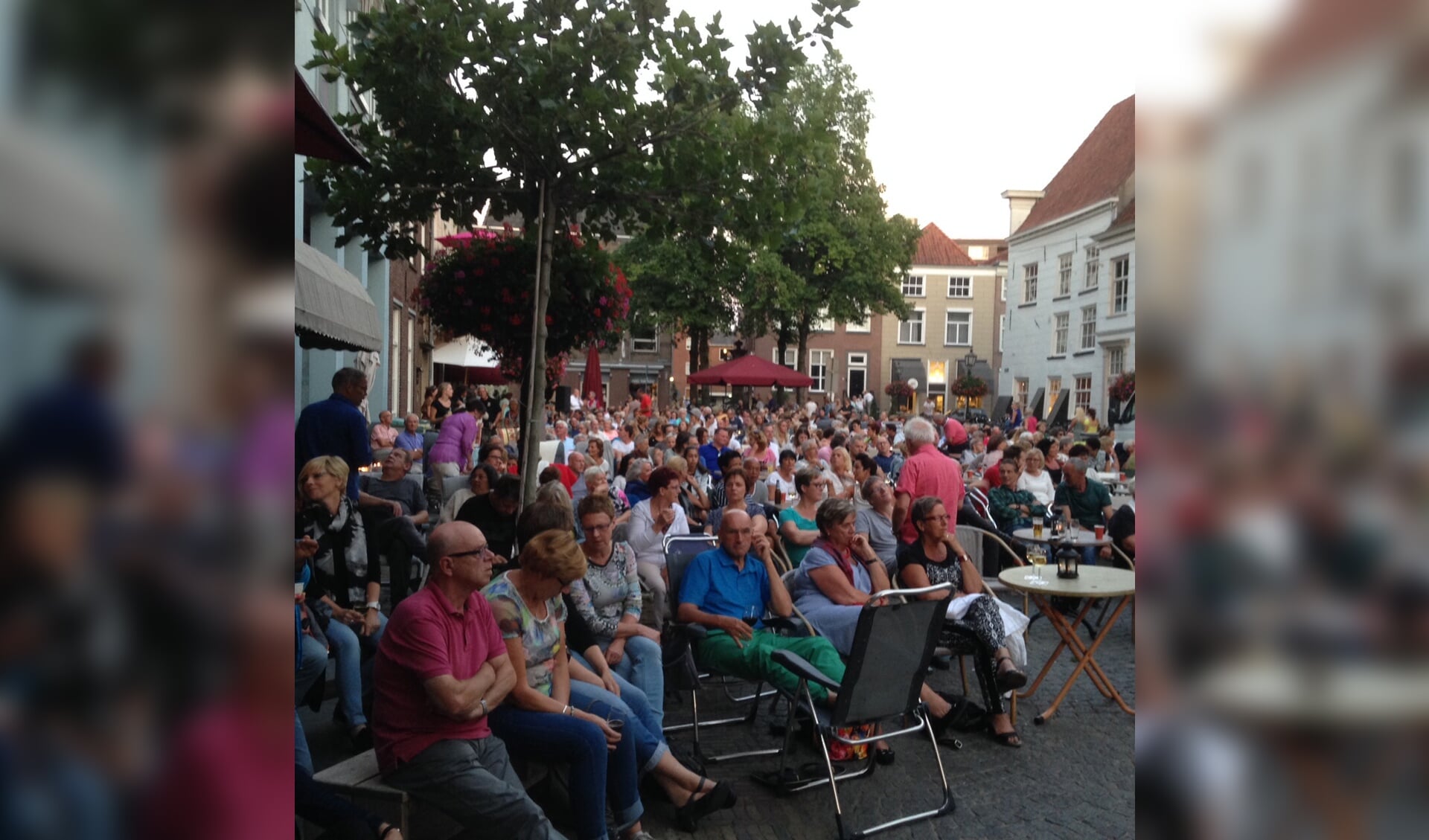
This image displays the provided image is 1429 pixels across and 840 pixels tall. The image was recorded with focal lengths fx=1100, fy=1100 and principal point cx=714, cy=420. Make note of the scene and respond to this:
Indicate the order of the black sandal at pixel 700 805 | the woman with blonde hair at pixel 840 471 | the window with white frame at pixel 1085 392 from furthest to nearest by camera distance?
the woman with blonde hair at pixel 840 471, the black sandal at pixel 700 805, the window with white frame at pixel 1085 392

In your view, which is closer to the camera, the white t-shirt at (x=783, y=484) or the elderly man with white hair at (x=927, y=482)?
the elderly man with white hair at (x=927, y=482)


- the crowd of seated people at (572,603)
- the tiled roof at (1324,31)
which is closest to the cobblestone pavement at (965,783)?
the crowd of seated people at (572,603)

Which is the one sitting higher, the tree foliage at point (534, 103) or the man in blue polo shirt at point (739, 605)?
the tree foliage at point (534, 103)

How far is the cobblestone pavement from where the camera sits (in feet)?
17.1

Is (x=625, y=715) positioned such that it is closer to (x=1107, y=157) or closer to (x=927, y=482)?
(x=927, y=482)

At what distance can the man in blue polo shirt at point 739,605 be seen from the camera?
6293mm

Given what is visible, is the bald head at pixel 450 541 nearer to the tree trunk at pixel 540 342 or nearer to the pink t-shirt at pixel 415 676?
the pink t-shirt at pixel 415 676

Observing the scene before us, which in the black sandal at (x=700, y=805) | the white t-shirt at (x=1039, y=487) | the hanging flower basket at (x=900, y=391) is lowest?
→ the black sandal at (x=700, y=805)

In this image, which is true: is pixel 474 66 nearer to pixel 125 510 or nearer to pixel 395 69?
pixel 395 69

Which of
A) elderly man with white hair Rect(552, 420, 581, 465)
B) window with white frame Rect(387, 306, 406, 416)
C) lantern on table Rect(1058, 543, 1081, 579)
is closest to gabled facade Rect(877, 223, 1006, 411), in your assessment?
window with white frame Rect(387, 306, 406, 416)

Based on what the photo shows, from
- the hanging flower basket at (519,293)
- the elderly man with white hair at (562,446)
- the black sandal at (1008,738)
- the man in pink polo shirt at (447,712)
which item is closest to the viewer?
the man in pink polo shirt at (447,712)

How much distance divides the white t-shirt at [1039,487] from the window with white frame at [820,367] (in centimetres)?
5172

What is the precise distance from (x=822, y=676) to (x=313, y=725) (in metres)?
2.98

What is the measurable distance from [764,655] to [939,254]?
61037 millimetres
